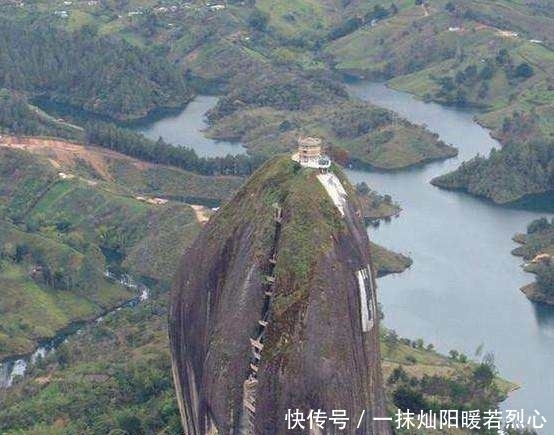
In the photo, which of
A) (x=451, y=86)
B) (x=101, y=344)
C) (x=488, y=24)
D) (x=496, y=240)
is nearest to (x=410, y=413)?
(x=101, y=344)

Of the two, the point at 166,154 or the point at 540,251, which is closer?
the point at 540,251

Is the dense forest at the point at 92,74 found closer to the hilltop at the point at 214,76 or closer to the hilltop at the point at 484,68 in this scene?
the hilltop at the point at 214,76

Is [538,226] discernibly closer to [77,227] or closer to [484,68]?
[77,227]

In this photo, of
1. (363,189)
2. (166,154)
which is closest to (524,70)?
(363,189)

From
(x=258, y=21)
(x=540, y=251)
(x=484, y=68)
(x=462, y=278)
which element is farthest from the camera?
(x=258, y=21)

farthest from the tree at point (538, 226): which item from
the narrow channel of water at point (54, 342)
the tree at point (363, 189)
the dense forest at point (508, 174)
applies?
the narrow channel of water at point (54, 342)

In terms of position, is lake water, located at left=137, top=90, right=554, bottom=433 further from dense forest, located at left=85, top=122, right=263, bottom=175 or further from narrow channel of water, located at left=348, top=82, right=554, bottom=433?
dense forest, located at left=85, top=122, right=263, bottom=175
